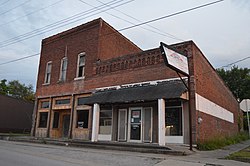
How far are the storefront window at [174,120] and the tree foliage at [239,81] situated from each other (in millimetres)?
28717

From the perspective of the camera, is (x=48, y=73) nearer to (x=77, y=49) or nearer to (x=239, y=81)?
(x=77, y=49)

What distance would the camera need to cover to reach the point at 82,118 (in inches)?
768

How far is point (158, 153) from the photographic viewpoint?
11.6 meters

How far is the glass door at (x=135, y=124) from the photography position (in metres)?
15.5

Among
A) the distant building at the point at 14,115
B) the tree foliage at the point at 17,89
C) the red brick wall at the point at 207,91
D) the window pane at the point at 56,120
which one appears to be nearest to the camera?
the red brick wall at the point at 207,91

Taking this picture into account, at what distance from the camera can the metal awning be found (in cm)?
1340

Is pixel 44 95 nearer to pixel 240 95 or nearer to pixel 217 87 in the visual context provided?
pixel 217 87

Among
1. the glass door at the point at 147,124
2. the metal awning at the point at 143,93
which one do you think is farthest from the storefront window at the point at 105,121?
the glass door at the point at 147,124

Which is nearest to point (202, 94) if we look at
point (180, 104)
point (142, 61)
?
point (180, 104)

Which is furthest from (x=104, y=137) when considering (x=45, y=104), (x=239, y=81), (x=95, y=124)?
(x=239, y=81)

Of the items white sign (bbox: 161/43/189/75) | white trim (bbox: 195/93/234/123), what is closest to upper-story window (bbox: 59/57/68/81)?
white sign (bbox: 161/43/189/75)

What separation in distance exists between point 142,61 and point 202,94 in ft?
14.4

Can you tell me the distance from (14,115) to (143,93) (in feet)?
73.7

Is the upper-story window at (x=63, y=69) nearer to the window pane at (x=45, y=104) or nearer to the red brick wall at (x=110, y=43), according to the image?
the window pane at (x=45, y=104)
